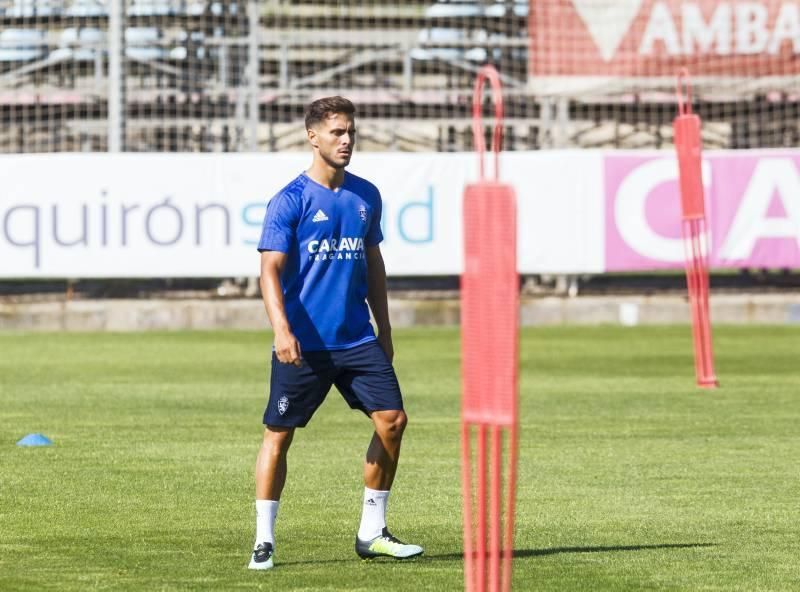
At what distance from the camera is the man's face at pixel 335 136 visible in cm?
825

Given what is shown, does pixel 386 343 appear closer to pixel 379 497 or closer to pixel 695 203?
pixel 379 497

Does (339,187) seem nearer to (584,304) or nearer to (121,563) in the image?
(121,563)

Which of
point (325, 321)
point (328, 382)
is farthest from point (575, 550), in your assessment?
point (325, 321)

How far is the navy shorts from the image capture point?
841cm

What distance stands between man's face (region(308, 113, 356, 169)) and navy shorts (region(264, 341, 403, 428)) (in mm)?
861

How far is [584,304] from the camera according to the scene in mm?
25188

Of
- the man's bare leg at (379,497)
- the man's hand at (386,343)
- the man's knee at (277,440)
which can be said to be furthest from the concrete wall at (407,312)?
the man's knee at (277,440)

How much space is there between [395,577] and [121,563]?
1.24 m

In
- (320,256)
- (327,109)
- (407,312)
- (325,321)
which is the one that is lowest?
(407,312)

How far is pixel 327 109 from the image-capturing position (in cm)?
825

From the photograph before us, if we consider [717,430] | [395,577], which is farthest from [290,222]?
[717,430]

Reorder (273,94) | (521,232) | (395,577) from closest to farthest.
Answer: (395,577), (521,232), (273,94)

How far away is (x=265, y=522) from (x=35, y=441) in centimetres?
501

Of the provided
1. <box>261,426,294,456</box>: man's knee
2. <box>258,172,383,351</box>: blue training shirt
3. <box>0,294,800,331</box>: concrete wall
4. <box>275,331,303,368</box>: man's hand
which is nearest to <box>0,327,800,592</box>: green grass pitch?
<box>261,426,294,456</box>: man's knee
